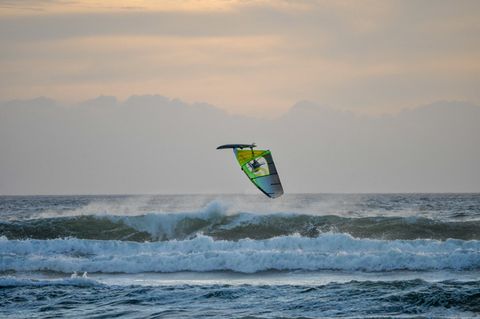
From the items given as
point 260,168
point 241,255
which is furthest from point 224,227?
point 241,255

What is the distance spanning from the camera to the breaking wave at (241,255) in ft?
61.5

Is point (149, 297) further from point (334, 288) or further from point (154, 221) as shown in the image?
point (154, 221)

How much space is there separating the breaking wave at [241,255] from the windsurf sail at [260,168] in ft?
7.23

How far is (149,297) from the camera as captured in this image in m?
14.4

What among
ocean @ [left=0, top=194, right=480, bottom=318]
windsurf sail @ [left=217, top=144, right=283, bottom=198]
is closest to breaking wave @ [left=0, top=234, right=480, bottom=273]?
ocean @ [left=0, top=194, right=480, bottom=318]

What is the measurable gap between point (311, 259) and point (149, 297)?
6352mm

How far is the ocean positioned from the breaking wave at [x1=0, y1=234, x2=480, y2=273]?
3 centimetres

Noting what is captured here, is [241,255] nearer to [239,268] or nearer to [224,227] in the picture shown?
[239,268]

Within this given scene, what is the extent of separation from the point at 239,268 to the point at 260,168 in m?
4.88

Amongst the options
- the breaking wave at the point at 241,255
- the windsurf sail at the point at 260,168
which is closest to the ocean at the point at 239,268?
the breaking wave at the point at 241,255

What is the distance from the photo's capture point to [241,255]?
63.9 ft

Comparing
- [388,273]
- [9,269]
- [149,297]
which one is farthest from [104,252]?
[388,273]

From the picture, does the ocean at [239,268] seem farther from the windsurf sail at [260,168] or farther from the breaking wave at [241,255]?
the windsurf sail at [260,168]

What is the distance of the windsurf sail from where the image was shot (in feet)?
74.7
